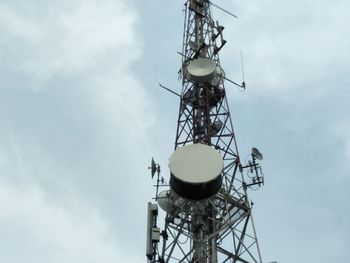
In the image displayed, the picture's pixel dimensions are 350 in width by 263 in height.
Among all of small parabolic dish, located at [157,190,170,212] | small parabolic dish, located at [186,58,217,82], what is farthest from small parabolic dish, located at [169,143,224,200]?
small parabolic dish, located at [186,58,217,82]

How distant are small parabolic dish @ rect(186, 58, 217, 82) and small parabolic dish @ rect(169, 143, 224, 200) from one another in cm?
496

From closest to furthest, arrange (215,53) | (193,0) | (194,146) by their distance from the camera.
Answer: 1. (194,146)
2. (215,53)
3. (193,0)

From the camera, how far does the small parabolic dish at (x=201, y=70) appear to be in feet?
79.2

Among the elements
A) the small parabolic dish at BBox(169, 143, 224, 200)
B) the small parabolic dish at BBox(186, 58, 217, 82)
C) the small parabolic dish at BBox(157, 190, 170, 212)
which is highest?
the small parabolic dish at BBox(186, 58, 217, 82)

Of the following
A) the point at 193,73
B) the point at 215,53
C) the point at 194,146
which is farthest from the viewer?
the point at 215,53

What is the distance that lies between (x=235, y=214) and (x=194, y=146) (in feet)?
9.72

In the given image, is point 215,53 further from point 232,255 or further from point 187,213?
point 232,255

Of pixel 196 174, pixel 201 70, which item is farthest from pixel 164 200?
pixel 201 70

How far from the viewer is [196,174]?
19547mm

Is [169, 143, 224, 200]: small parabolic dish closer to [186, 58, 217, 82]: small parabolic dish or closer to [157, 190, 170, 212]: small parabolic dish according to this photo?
[157, 190, 170, 212]: small parabolic dish

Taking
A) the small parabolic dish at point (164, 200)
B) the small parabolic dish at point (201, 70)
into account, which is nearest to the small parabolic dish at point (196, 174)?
the small parabolic dish at point (164, 200)

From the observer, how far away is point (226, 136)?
2348 cm

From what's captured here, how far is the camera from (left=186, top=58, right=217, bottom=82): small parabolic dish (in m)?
24.1

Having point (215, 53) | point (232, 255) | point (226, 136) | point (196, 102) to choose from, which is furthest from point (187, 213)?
point (215, 53)
